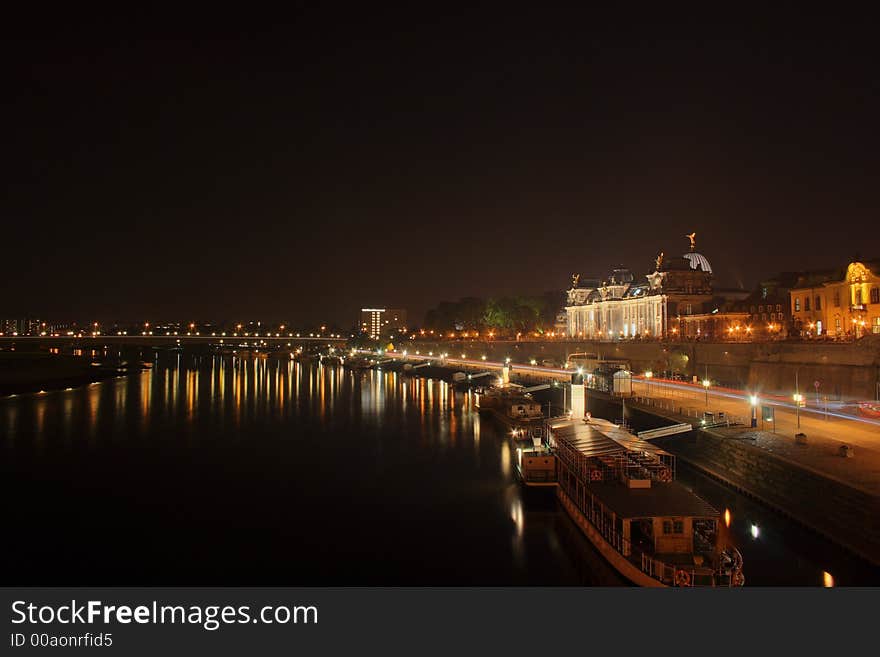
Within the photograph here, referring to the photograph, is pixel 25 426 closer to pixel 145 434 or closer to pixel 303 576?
pixel 145 434

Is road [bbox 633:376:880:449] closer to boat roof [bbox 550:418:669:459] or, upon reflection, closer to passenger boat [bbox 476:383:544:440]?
boat roof [bbox 550:418:669:459]

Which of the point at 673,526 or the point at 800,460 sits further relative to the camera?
the point at 800,460

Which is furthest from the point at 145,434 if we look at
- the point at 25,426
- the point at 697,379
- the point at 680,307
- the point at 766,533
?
the point at 680,307

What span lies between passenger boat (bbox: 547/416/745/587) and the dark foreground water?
950 mm

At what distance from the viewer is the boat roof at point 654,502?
15320 mm

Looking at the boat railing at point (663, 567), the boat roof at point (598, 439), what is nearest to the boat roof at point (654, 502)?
the boat railing at point (663, 567)

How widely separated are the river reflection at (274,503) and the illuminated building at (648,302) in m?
42.2

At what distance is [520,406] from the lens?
137ft

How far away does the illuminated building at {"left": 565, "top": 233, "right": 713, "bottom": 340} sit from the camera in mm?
79438

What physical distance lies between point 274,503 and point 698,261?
254ft

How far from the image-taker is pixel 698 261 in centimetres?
8875

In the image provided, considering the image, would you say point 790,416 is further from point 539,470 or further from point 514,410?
point 514,410

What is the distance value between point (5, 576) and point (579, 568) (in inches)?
607

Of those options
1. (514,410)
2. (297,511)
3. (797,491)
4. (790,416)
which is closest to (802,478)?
(797,491)
